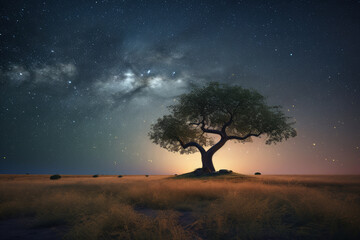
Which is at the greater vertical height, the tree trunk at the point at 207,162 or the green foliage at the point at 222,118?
the green foliage at the point at 222,118

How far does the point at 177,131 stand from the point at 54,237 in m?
26.2

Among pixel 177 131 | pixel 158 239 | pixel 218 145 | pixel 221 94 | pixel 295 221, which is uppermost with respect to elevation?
pixel 221 94

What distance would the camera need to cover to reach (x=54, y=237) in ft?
16.1

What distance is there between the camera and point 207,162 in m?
29.8

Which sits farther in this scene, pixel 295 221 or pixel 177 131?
pixel 177 131

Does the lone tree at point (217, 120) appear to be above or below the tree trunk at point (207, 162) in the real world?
above

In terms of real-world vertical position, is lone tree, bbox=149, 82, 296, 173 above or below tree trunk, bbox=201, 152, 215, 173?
above

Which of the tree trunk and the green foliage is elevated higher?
the green foliage

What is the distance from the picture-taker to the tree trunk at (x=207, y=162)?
2916 centimetres

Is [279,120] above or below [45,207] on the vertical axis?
above

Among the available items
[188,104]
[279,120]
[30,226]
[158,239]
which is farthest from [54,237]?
[279,120]

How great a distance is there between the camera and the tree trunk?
29163 millimetres

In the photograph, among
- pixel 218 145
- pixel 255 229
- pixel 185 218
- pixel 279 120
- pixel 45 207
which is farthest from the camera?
pixel 218 145

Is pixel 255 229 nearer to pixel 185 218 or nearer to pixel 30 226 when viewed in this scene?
pixel 185 218
